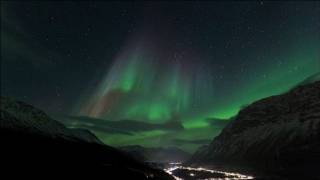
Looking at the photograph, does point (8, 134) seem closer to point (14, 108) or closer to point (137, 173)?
point (14, 108)

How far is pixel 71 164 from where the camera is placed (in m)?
41.1

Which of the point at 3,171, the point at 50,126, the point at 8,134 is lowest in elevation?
the point at 3,171

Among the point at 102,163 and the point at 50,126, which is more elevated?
the point at 50,126

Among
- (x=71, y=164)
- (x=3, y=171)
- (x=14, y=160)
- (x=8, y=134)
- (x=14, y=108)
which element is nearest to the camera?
(x=3, y=171)

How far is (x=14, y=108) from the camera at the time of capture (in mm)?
50969

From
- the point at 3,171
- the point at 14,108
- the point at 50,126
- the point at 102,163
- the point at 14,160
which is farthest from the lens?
the point at 50,126

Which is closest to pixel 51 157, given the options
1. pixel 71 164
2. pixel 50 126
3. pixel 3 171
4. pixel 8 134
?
pixel 71 164

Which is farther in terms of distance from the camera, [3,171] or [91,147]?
[91,147]

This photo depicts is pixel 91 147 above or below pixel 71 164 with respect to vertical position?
above

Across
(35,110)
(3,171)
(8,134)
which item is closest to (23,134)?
(8,134)

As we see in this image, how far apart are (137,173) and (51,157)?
41.2 feet

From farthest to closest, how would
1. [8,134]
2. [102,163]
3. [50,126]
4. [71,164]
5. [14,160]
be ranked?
[50,126] → [102,163] → [71,164] → [8,134] → [14,160]

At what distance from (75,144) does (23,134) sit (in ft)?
29.4

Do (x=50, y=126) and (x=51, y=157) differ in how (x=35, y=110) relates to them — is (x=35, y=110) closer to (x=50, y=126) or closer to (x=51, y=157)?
(x=50, y=126)
